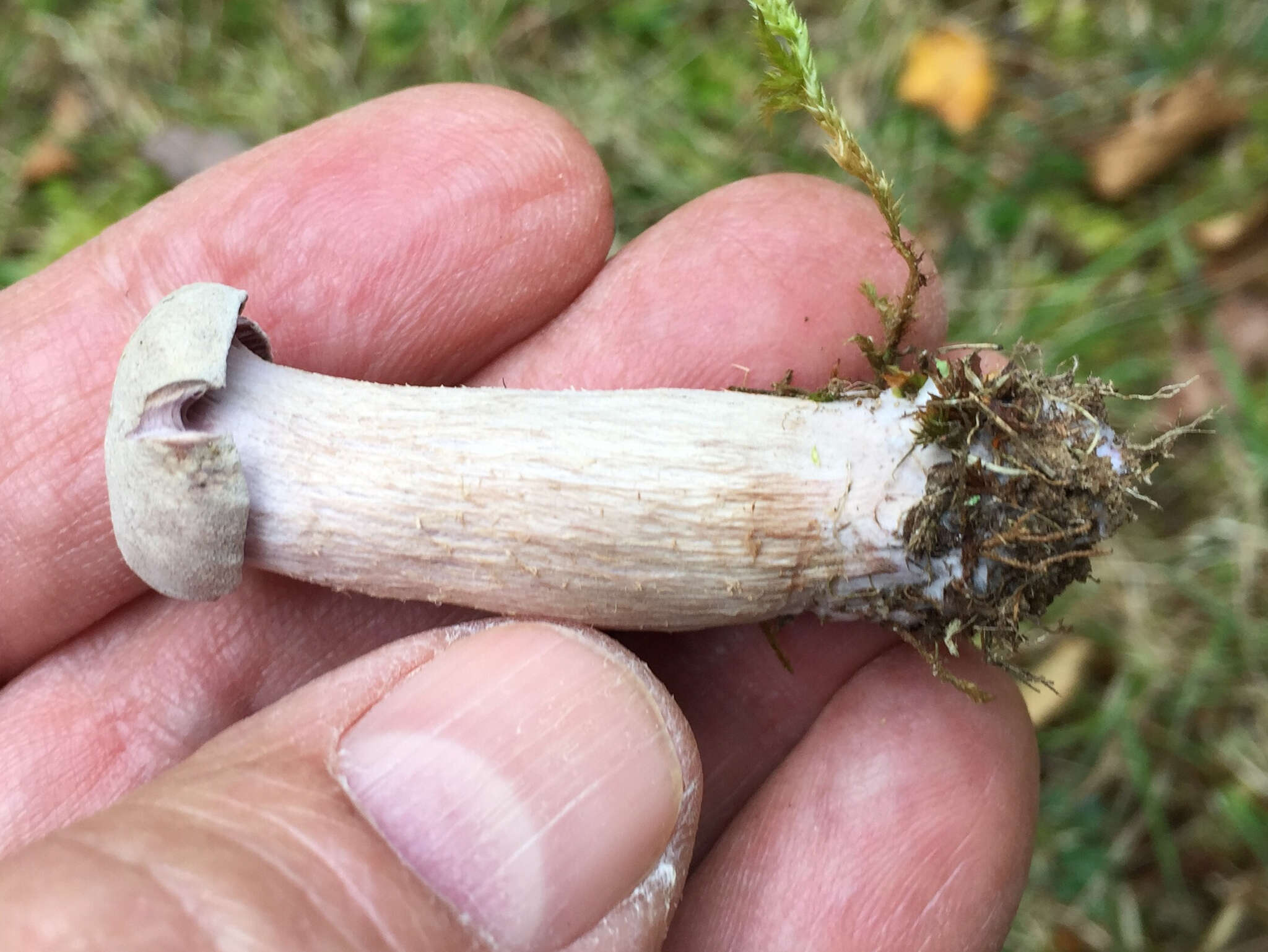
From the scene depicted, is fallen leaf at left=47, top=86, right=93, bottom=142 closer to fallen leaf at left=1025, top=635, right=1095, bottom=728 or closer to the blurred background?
the blurred background

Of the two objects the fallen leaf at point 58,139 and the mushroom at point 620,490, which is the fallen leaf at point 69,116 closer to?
the fallen leaf at point 58,139

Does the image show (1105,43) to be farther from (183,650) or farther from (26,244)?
(26,244)

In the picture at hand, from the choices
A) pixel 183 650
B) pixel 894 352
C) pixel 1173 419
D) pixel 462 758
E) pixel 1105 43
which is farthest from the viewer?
pixel 1105 43

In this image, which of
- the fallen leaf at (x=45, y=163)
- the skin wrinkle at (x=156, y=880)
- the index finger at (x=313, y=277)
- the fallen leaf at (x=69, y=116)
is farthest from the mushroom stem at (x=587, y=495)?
the fallen leaf at (x=69, y=116)

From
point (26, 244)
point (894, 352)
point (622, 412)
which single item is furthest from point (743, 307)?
point (26, 244)

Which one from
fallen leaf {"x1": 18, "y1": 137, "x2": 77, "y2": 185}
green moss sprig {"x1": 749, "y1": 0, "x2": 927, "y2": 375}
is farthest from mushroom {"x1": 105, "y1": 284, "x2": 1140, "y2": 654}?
fallen leaf {"x1": 18, "y1": 137, "x2": 77, "y2": 185}

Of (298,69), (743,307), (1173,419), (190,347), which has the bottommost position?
(1173,419)

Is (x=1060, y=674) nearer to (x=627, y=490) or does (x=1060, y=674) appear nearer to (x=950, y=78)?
(x=627, y=490)
